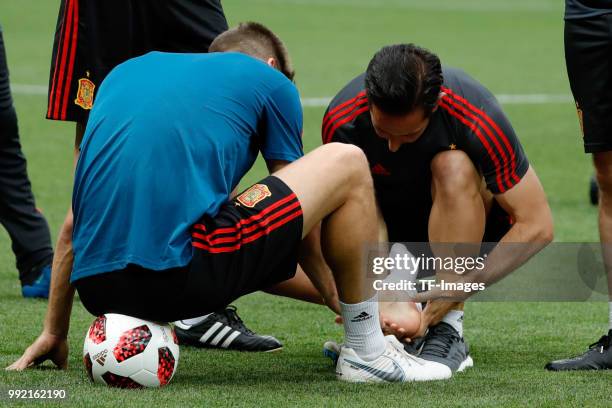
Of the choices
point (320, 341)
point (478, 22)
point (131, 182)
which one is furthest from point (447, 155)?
point (478, 22)

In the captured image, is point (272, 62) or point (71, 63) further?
point (71, 63)

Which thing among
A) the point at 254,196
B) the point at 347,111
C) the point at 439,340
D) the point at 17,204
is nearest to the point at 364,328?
the point at 439,340

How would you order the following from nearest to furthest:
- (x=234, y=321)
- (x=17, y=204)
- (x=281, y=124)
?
(x=281, y=124) → (x=234, y=321) → (x=17, y=204)

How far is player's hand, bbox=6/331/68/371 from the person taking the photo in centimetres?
442

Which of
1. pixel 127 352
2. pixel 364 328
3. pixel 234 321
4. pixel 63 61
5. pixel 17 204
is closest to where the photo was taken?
pixel 127 352

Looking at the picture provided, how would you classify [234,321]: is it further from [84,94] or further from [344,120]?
[84,94]

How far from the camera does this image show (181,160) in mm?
4016

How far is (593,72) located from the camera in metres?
4.84

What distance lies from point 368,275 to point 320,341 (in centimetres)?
90

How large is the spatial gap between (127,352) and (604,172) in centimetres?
205

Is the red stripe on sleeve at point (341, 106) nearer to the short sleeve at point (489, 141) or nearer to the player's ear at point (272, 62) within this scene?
the short sleeve at point (489, 141)

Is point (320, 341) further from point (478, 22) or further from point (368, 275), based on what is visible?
point (478, 22)

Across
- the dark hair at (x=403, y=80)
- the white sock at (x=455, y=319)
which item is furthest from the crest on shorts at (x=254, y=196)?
the white sock at (x=455, y=319)

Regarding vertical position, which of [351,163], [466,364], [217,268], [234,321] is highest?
[351,163]
